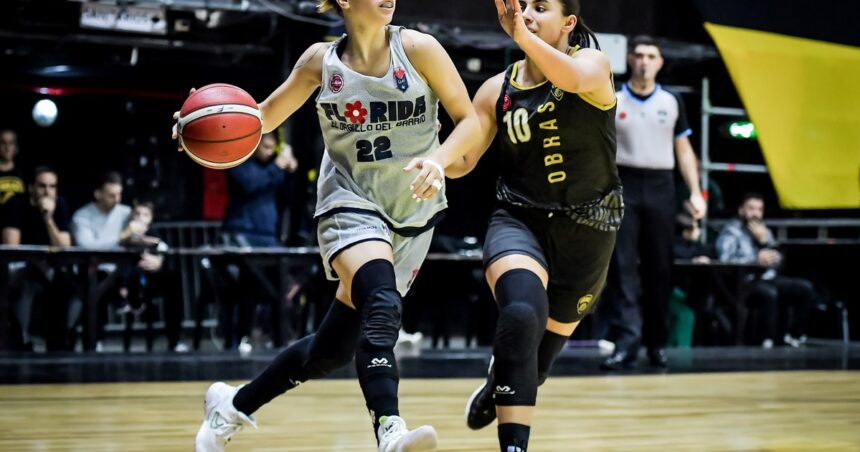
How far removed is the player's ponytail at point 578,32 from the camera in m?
3.91

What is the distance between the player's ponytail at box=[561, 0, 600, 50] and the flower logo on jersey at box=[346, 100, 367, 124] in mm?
756

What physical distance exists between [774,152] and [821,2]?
1510 mm

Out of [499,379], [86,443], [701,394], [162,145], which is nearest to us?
[499,379]

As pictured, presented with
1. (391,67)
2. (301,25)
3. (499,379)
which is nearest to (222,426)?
(499,379)

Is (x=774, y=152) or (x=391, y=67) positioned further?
(x=774, y=152)

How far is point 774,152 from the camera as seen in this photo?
34.7 ft

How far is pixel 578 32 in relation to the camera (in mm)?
4035

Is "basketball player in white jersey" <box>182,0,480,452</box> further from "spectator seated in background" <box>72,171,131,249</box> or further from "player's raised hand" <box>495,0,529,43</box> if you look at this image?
"spectator seated in background" <box>72,171,131,249</box>

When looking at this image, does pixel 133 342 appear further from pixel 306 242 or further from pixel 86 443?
pixel 86 443

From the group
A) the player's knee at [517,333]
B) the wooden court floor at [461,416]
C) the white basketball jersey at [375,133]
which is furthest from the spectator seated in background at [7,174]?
the player's knee at [517,333]

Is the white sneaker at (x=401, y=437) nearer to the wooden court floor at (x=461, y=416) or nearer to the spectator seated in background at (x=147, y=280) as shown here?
the wooden court floor at (x=461, y=416)

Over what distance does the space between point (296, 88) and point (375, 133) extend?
337 millimetres

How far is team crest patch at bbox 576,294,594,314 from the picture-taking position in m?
3.98

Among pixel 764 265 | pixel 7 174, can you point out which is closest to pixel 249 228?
pixel 7 174
